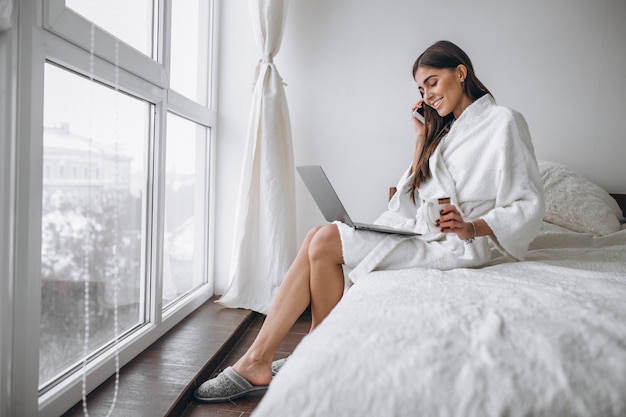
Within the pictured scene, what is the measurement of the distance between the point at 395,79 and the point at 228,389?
176cm

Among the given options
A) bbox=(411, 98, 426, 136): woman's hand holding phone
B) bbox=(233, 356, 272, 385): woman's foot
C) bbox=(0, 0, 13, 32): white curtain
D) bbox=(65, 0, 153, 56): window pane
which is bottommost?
bbox=(233, 356, 272, 385): woman's foot

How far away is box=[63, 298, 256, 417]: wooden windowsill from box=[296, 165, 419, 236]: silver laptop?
0.70 m

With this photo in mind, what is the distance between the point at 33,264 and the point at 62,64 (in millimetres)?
531

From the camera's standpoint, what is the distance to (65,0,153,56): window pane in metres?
1.38

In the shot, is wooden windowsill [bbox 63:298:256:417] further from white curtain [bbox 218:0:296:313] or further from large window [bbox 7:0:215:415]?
white curtain [bbox 218:0:296:313]

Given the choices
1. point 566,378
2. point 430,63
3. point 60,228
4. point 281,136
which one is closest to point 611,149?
point 430,63

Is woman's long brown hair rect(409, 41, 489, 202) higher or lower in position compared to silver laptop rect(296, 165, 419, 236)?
higher

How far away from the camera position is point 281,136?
7.72ft

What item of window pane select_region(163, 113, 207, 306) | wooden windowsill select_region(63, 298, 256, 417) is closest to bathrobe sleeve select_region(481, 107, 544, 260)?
wooden windowsill select_region(63, 298, 256, 417)

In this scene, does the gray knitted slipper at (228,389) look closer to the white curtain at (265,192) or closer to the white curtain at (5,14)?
the white curtain at (265,192)

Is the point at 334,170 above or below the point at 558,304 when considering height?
above

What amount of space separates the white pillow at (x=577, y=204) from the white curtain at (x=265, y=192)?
119 centimetres

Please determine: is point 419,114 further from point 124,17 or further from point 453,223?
point 124,17

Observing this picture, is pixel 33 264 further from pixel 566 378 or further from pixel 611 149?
pixel 611 149
